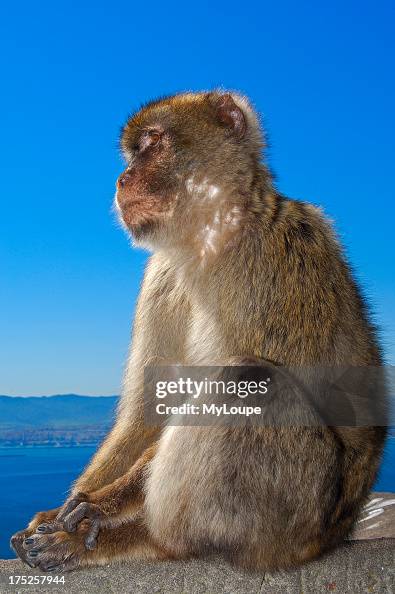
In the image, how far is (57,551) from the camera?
136 inches

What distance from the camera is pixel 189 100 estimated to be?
152 inches

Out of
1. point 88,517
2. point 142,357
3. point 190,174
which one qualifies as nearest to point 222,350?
point 142,357

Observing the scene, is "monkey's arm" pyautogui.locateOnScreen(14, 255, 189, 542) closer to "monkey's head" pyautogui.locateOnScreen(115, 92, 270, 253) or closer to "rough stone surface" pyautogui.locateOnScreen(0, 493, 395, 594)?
"monkey's head" pyautogui.locateOnScreen(115, 92, 270, 253)

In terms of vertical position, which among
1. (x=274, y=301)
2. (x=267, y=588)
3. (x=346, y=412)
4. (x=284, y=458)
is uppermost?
(x=274, y=301)

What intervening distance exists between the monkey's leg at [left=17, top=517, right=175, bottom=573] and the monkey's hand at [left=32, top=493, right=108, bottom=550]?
0.07ft

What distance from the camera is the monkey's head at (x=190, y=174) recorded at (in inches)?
141

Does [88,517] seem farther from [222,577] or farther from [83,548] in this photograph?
[222,577]

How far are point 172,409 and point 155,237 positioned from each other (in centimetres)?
75

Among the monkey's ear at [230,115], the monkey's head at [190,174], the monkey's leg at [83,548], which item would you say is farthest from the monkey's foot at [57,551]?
the monkey's ear at [230,115]

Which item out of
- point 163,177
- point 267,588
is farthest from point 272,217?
point 267,588

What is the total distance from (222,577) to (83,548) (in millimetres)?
571

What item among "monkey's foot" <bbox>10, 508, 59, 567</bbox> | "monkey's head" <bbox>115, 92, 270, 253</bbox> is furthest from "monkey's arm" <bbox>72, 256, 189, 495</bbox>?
"monkey's head" <bbox>115, 92, 270, 253</bbox>

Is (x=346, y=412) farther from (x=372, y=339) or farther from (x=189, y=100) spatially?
(x=189, y=100)

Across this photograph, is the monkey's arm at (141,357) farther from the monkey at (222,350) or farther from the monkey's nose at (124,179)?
the monkey's nose at (124,179)
